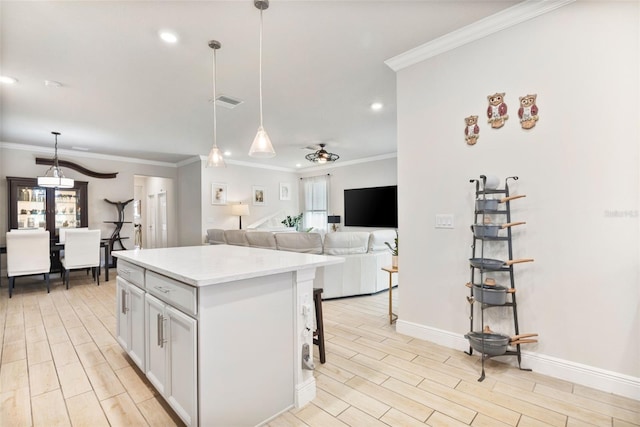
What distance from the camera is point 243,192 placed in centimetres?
768

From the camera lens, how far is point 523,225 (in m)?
2.17

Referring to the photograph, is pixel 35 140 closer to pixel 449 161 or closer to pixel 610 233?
pixel 449 161

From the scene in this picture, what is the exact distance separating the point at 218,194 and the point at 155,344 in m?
5.64

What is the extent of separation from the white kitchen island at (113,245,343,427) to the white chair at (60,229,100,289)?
389 centimetres

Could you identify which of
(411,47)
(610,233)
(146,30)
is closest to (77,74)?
(146,30)

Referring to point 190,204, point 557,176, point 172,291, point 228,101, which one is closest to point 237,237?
point 228,101

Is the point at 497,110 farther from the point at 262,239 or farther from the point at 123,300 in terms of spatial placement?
the point at 262,239

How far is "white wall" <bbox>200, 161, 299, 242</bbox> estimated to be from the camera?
6984 mm

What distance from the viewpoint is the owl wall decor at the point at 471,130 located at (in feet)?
7.82

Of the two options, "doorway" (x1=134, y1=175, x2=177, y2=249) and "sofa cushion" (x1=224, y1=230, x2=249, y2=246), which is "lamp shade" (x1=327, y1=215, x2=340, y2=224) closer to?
"sofa cushion" (x1=224, y1=230, x2=249, y2=246)

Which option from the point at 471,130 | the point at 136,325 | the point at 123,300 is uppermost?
the point at 471,130

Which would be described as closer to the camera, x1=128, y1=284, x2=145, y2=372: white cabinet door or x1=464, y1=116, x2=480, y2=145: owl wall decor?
x1=128, y1=284, x2=145, y2=372: white cabinet door

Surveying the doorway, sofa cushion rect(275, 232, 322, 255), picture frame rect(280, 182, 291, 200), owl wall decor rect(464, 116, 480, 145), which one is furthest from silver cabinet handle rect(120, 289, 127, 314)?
picture frame rect(280, 182, 291, 200)

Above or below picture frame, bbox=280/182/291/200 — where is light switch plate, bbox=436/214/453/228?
below
